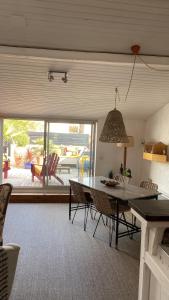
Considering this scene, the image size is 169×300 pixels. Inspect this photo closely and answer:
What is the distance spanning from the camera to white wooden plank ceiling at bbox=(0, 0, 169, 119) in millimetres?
Result: 2742

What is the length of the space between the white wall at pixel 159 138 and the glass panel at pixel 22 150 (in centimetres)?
261

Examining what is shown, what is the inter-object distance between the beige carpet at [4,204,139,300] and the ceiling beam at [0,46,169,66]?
8.20 ft

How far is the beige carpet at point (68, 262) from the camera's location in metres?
2.61

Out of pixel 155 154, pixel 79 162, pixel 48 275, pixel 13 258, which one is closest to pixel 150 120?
pixel 155 154

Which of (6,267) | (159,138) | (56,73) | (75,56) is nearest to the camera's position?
(6,267)

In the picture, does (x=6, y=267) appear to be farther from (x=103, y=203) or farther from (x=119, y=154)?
(x=119, y=154)

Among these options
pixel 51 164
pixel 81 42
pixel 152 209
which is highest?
pixel 81 42

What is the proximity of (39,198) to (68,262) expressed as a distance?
9.86 ft

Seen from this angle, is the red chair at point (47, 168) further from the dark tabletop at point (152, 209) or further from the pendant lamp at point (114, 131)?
the dark tabletop at point (152, 209)

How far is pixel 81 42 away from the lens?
328cm

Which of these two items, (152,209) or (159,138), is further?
(159,138)

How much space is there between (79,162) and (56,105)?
1.81m

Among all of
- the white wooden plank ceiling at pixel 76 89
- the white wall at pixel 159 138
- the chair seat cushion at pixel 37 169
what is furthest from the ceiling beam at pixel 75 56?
the chair seat cushion at pixel 37 169

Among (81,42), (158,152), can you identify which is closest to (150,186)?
(158,152)
